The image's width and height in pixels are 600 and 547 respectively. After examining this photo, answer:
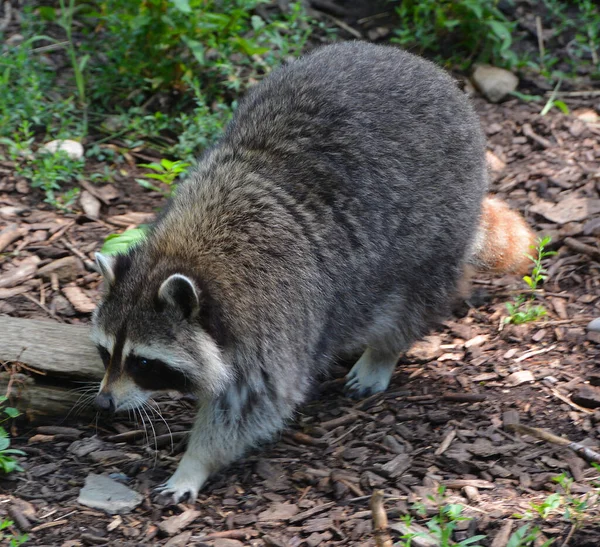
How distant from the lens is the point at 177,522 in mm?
4461

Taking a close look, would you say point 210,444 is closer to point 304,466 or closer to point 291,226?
point 304,466

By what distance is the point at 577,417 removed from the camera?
5012 millimetres

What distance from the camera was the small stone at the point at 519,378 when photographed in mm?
5383

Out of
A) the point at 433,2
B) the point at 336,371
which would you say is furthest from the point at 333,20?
the point at 336,371

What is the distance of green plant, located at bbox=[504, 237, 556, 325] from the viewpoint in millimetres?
5895

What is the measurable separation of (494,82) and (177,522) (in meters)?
5.16

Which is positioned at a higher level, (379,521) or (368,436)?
(379,521)

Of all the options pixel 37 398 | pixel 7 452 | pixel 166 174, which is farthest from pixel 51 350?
Result: pixel 166 174

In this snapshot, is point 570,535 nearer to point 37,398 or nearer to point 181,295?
point 181,295

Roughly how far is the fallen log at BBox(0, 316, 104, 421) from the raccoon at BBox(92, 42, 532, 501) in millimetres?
421

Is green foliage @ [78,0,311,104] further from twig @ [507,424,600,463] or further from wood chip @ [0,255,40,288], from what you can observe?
twig @ [507,424,600,463]

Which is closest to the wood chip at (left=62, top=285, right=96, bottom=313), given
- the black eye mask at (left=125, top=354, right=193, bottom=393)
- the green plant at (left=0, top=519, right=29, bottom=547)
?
the black eye mask at (left=125, top=354, right=193, bottom=393)

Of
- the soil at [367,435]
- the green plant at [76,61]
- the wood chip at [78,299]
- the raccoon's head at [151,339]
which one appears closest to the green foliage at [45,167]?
the soil at [367,435]

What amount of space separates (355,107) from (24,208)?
285 centimetres
